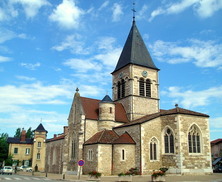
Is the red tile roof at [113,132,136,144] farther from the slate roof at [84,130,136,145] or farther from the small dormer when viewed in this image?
the small dormer

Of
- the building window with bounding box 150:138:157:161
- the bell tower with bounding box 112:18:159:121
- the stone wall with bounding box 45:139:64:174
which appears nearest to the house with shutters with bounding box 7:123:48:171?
the stone wall with bounding box 45:139:64:174

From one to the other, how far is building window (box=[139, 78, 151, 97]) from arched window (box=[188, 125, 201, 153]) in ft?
33.3

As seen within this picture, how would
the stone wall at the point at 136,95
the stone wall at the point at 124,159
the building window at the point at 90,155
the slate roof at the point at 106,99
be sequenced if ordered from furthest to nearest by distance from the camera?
1. the stone wall at the point at 136,95
2. the slate roof at the point at 106,99
3. the building window at the point at 90,155
4. the stone wall at the point at 124,159

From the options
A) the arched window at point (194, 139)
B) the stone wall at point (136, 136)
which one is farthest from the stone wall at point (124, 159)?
the arched window at point (194, 139)

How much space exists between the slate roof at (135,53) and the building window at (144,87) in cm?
244

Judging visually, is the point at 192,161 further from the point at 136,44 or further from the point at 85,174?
the point at 136,44

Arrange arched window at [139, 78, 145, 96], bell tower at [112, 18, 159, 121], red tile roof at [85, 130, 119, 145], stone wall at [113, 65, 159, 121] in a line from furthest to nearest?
arched window at [139, 78, 145, 96] < bell tower at [112, 18, 159, 121] < stone wall at [113, 65, 159, 121] < red tile roof at [85, 130, 119, 145]

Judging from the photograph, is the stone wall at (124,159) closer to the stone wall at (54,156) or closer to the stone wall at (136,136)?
the stone wall at (136,136)

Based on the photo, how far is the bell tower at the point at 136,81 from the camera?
3319 cm

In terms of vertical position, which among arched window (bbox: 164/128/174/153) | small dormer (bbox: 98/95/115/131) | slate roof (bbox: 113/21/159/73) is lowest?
arched window (bbox: 164/128/174/153)

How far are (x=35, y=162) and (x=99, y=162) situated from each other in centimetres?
3118

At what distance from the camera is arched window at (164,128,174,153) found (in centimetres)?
2507

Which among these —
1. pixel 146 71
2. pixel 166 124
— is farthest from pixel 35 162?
pixel 166 124

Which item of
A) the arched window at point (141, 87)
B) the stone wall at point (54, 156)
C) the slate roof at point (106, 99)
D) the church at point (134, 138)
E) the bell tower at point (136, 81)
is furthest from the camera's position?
the stone wall at point (54, 156)
